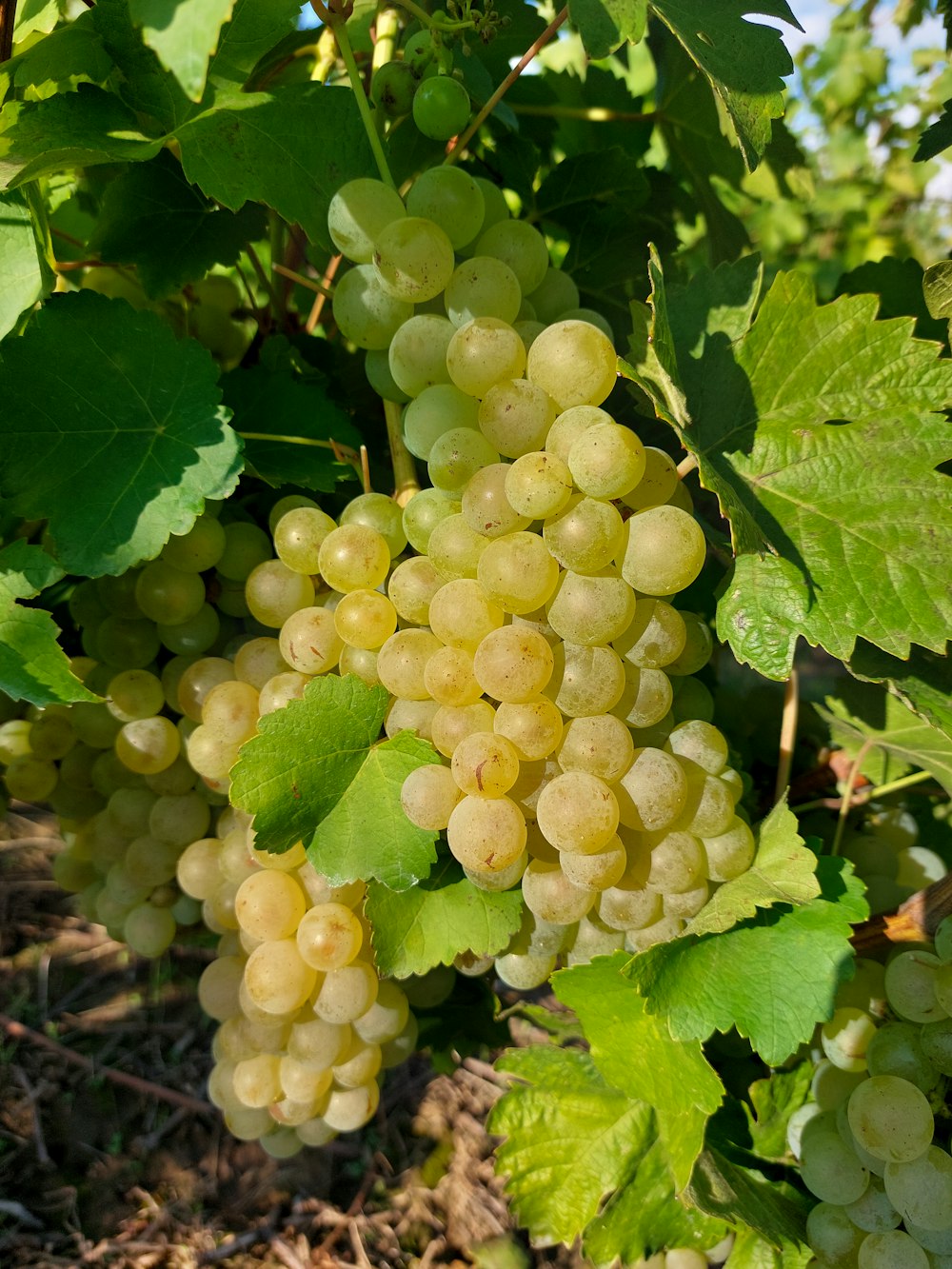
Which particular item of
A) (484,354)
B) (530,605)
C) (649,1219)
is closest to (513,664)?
(530,605)

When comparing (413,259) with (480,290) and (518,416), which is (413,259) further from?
(518,416)

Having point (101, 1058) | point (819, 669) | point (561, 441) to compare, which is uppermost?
point (561, 441)

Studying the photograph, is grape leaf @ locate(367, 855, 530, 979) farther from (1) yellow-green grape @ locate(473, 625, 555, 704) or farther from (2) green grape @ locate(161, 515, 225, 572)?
(2) green grape @ locate(161, 515, 225, 572)

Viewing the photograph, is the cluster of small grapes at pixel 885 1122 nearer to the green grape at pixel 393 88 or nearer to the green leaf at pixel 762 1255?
the green leaf at pixel 762 1255

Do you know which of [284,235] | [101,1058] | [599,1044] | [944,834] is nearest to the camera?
[599,1044]

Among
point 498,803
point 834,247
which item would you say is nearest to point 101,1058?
point 498,803

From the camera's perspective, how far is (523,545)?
0.74 m

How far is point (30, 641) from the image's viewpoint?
797 mm

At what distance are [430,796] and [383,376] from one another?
0.43m

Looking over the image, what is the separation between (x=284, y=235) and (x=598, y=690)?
0.91 metres

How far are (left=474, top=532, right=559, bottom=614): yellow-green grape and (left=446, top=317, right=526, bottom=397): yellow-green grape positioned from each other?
150 millimetres

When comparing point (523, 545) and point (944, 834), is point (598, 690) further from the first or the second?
point (944, 834)

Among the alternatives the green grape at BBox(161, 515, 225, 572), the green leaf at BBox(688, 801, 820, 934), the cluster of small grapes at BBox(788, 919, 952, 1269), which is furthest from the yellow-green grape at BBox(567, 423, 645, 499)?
the cluster of small grapes at BBox(788, 919, 952, 1269)

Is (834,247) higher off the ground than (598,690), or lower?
lower
